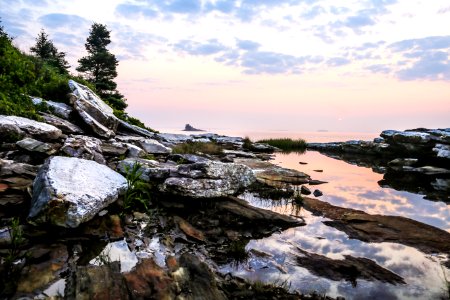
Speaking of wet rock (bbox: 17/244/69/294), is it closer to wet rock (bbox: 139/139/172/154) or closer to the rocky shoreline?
the rocky shoreline

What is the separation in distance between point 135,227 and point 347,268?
4.03 m

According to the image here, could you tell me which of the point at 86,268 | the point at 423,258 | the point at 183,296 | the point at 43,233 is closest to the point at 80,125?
the point at 43,233

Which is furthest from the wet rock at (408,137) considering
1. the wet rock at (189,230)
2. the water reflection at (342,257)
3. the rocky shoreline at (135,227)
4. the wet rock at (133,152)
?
the wet rock at (189,230)

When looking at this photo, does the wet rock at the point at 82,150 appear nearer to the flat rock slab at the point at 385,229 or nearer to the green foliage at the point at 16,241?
the green foliage at the point at 16,241

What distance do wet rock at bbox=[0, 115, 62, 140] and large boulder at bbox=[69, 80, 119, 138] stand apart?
3.33 metres

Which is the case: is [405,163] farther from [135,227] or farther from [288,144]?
[135,227]

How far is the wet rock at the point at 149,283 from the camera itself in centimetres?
361

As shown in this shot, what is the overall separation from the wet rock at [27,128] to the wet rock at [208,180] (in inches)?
186

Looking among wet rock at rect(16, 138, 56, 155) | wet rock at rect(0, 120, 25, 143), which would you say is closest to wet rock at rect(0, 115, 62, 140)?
wet rock at rect(0, 120, 25, 143)

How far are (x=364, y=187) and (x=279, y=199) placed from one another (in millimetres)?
5261

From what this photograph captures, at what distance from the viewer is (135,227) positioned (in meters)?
6.11

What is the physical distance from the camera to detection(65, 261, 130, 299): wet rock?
136 inches

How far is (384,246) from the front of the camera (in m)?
6.07

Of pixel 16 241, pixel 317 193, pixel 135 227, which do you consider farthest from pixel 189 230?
pixel 317 193
